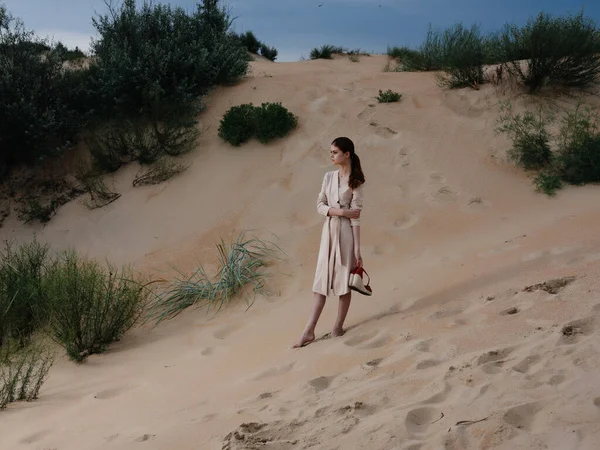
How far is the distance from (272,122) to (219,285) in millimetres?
3493

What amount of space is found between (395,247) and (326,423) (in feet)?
14.1

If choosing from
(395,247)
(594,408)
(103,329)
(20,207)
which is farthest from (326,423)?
(20,207)

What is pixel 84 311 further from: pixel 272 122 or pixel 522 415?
pixel 272 122

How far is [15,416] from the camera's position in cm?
503

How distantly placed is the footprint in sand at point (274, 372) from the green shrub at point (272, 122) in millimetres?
5608

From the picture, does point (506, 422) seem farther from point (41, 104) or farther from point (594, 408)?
point (41, 104)

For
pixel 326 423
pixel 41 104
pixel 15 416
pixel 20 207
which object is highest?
pixel 41 104

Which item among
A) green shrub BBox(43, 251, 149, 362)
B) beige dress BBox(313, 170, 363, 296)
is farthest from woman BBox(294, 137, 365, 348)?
green shrub BBox(43, 251, 149, 362)

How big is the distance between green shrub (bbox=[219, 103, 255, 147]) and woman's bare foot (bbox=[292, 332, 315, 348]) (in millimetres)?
5206

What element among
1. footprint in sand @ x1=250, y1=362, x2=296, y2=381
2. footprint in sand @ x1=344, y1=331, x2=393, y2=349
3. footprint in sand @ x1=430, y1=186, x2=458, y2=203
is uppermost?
footprint in sand @ x1=430, y1=186, x2=458, y2=203

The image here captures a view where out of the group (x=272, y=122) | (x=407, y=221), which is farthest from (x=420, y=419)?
(x=272, y=122)

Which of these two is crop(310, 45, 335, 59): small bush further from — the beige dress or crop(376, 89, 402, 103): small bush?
the beige dress

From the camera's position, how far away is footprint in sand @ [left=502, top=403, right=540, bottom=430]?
3.38 m

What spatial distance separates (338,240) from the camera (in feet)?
18.2
